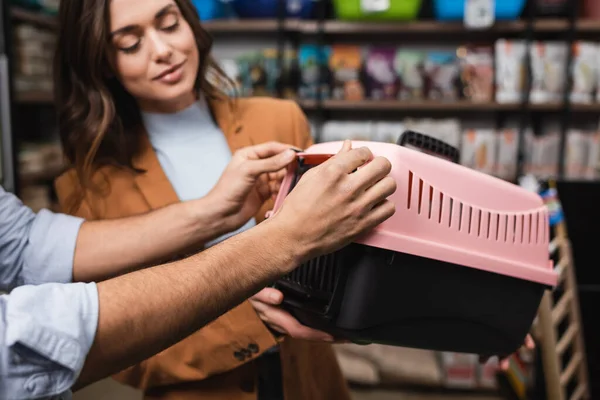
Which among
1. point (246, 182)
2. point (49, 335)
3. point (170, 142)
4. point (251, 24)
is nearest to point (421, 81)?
point (251, 24)

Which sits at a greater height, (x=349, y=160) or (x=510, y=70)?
(x=349, y=160)

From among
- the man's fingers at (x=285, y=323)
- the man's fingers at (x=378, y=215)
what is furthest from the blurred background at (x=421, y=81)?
the man's fingers at (x=378, y=215)

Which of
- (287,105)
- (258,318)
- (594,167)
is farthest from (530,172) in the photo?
(258,318)

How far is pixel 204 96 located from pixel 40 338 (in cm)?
91

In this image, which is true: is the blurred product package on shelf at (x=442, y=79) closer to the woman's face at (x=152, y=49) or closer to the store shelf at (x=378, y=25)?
the store shelf at (x=378, y=25)

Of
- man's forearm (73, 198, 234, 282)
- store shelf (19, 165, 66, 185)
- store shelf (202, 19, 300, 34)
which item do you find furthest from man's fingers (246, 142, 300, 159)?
store shelf (202, 19, 300, 34)

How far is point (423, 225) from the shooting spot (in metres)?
0.76

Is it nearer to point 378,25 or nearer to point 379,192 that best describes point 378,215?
point 379,192

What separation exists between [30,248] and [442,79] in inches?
103

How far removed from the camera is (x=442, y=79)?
309 cm

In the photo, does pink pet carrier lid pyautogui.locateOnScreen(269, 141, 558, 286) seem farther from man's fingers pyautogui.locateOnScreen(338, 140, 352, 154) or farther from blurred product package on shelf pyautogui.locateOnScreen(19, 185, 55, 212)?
blurred product package on shelf pyautogui.locateOnScreen(19, 185, 55, 212)

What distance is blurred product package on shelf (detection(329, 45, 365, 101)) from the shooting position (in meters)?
3.14

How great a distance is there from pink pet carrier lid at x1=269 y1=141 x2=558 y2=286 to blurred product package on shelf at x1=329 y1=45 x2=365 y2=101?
2350 millimetres

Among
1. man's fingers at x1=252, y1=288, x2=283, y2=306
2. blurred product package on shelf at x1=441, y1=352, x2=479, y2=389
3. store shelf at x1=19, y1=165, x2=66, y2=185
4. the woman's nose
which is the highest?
the woman's nose
